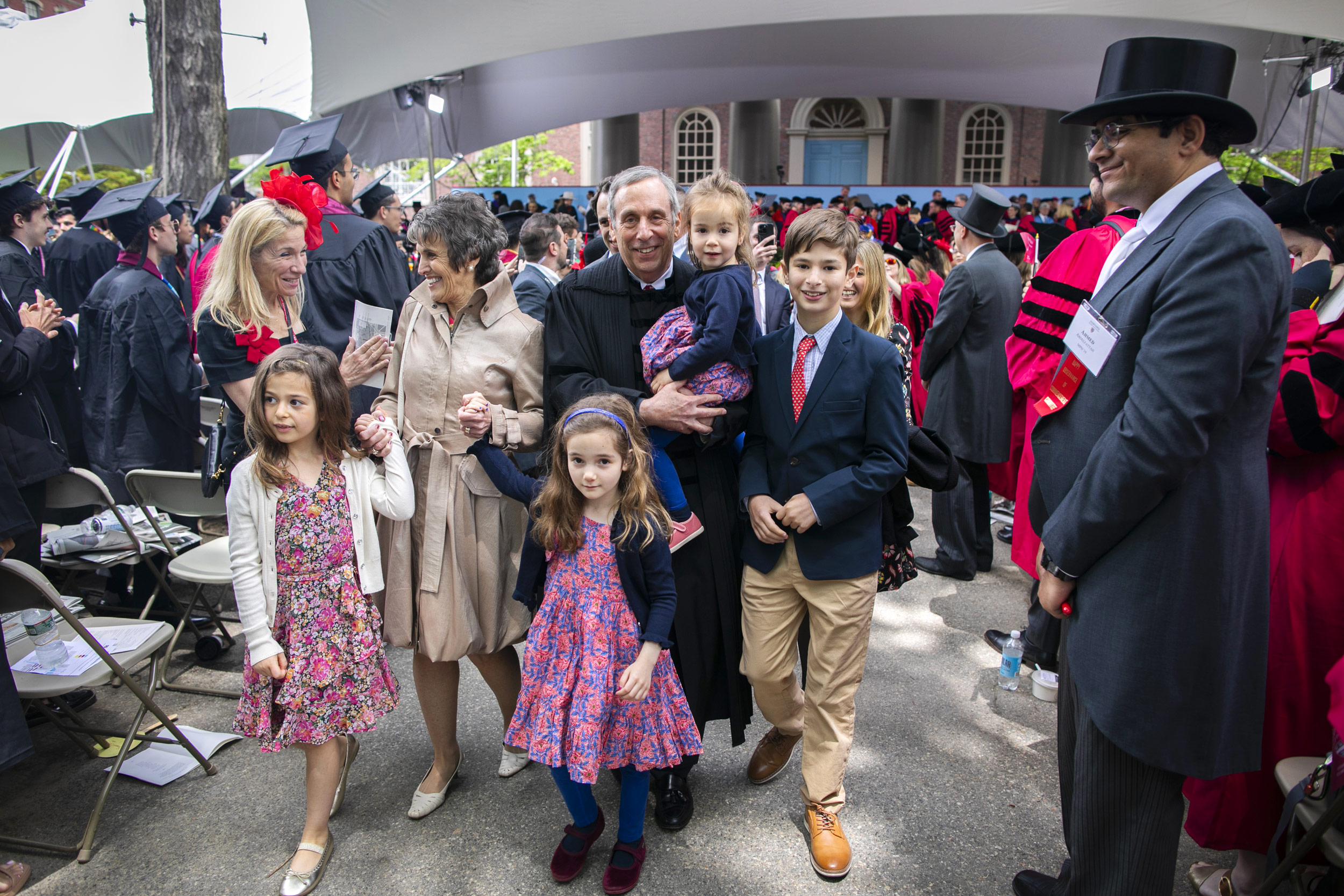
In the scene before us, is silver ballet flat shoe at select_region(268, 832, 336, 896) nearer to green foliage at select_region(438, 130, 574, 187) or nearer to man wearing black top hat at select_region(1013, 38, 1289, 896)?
man wearing black top hat at select_region(1013, 38, 1289, 896)

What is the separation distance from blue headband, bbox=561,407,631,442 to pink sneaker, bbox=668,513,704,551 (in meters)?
0.37

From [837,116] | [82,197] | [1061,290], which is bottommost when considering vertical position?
[1061,290]

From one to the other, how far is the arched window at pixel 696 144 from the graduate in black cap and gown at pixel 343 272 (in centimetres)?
2651

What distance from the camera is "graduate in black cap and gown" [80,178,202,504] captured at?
442cm

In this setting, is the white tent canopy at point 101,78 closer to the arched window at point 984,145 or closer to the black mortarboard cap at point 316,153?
the black mortarboard cap at point 316,153

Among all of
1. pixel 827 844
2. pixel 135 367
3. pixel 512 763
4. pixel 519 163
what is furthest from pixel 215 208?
pixel 519 163

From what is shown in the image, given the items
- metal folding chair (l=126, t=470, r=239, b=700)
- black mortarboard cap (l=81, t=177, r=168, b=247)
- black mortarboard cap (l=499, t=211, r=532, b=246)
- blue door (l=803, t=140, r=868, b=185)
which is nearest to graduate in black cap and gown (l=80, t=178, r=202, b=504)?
black mortarboard cap (l=81, t=177, r=168, b=247)

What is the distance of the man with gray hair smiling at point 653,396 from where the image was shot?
2.53m

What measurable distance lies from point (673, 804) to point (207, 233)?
7.75 meters

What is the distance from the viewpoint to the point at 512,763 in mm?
2967

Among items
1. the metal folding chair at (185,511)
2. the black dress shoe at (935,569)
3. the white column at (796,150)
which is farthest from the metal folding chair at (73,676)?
the white column at (796,150)

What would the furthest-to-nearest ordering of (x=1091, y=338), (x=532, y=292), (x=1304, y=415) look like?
(x=532, y=292) < (x=1304, y=415) < (x=1091, y=338)

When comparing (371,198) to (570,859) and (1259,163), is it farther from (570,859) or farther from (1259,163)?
(1259,163)

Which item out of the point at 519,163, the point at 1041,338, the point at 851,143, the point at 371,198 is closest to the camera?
the point at 1041,338
